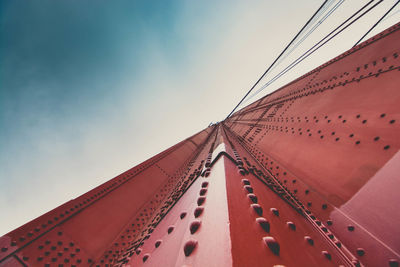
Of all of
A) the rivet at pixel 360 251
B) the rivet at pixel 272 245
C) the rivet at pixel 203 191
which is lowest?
the rivet at pixel 360 251

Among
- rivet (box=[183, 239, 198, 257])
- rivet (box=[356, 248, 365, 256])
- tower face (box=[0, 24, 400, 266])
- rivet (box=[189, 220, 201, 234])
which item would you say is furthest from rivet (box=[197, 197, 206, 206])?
rivet (box=[356, 248, 365, 256])

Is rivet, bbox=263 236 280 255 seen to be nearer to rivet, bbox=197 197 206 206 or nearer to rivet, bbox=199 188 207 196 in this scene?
rivet, bbox=197 197 206 206

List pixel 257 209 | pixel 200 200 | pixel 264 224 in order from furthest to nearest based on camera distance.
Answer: pixel 200 200 → pixel 257 209 → pixel 264 224

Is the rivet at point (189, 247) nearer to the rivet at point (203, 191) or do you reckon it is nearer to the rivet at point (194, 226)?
the rivet at point (194, 226)

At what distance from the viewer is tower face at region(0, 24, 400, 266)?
934 mm

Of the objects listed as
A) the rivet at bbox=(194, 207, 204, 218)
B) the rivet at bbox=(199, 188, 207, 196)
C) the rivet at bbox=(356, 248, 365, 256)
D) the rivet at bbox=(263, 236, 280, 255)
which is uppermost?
the rivet at bbox=(199, 188, 207, 196)

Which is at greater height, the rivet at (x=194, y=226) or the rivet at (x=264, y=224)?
the rivet at (x=194, y=226)

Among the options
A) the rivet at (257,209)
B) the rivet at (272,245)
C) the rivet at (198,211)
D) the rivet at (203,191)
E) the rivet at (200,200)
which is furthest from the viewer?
the rivet at (203,191)

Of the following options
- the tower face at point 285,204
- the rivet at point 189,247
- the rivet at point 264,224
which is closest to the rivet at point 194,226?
the tower face at point 285,204

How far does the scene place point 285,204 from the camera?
61.4 inches

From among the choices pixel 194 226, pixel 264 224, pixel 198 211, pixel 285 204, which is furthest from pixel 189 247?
pixel 285 204

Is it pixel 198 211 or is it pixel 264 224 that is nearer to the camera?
pixel 264 224

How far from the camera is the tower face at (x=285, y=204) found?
93 centimetres

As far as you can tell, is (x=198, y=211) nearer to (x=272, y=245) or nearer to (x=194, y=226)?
(x=194, y=226)
